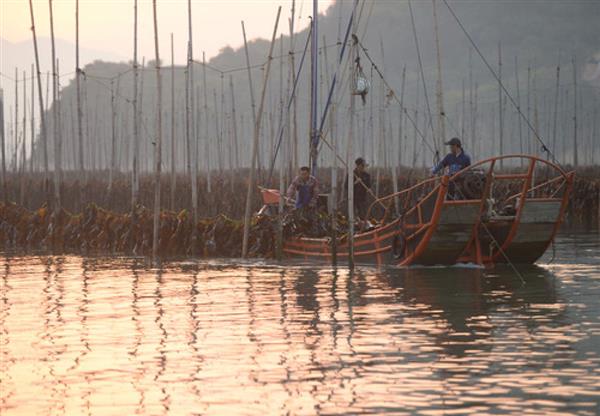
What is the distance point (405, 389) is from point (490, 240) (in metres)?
13.3

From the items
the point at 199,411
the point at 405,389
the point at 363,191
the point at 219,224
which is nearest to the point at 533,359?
the point at 405,389

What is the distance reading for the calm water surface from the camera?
1016cm

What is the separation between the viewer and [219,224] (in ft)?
89.9

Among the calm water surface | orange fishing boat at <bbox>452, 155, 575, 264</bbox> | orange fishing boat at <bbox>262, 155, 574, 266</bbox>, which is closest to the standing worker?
orange fishing boat at <bbox>262, 155, 574, 266</bbox>

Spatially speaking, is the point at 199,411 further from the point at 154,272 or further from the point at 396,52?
the point at 396,52

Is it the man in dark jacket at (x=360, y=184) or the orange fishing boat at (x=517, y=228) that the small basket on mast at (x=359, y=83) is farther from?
the man in dark jacket at (x=360, y=184)

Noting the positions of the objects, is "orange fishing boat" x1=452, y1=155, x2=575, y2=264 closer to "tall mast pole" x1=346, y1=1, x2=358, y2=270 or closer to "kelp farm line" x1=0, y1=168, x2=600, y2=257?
"tall mast pole" x1=346, y1=1, x2=358, y2=270

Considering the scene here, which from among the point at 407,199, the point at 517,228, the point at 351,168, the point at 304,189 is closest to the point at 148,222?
the point at 304,189

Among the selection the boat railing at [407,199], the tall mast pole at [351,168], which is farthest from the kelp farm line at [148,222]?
the tall mast pole at [351,168]

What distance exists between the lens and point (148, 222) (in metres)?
28.5

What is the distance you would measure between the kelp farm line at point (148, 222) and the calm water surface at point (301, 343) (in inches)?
172

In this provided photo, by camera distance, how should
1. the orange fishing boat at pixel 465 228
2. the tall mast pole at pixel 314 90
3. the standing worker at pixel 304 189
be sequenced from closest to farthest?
the orange fishing boat at pixel 465 228, the tall mast pole at pixel 314 90, the standing worker at pixel 304 189

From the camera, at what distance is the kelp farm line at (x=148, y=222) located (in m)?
26.6

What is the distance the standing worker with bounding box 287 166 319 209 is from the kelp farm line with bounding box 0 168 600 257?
1.25 ft
